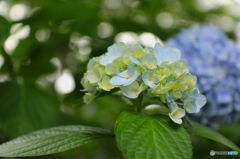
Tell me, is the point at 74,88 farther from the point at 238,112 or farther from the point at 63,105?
the point at 238,112

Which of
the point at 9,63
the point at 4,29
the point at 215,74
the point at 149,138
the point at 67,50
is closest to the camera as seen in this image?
the point at 149,138

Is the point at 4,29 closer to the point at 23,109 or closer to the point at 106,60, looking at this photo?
the point at 23,109

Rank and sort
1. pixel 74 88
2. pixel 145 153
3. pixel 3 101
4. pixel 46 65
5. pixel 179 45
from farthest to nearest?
pixel 46 65
pixel 74 88
pixel 179 45
pixel 3 101
pixel 145 153

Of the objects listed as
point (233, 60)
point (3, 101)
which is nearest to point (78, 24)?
point (3, 101)

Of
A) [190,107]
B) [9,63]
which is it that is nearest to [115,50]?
[190,107]

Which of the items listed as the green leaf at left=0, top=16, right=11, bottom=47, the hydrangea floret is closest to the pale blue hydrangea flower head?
the hydrangea floret

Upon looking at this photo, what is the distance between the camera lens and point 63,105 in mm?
1575

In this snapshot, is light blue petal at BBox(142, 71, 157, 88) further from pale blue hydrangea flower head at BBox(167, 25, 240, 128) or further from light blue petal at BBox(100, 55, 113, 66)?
pale blue hydrangea flower head at BBox(167, 25, 240, 128)

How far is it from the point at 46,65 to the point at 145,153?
0.98m

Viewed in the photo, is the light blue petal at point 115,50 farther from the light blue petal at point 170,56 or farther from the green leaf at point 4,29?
the green leaf at point 4,29

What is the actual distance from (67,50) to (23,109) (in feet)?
1.84

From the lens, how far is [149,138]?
63cm

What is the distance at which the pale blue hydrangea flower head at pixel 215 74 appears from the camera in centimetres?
112

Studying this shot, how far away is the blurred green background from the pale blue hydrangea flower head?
17cm
